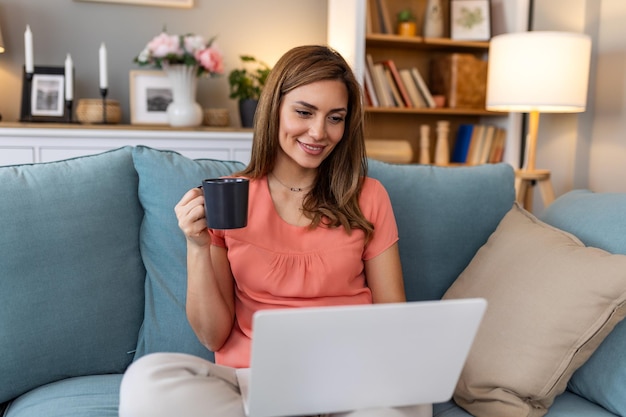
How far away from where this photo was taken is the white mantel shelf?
2.55 m

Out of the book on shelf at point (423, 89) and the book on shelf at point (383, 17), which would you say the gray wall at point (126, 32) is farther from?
the book on shelf at point (423, 89)

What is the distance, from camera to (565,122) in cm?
336

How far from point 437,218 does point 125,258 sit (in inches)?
30.7

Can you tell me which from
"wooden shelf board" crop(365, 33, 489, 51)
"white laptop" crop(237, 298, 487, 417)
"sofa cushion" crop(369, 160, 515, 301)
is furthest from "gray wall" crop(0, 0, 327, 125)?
"white laptop" crop(237, 298, 487, 417)

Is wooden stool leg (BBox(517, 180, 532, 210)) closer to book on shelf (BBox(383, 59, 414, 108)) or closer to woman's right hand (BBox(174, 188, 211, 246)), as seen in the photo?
book on shelf (BBox(383, 59, 414, 108))

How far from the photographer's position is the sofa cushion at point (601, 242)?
121 centimetres

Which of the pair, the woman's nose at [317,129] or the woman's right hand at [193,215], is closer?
the woman's right hand at [193,215]

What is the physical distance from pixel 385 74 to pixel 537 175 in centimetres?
97

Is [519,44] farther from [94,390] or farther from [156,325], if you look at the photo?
[94,390]

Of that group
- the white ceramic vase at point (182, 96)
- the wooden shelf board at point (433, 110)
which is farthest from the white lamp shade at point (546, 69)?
the white ceramic vase at point (182, 96)

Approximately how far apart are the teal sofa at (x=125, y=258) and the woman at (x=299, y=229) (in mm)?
174

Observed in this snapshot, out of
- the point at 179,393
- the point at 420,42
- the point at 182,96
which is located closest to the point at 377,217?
the point at 179,393

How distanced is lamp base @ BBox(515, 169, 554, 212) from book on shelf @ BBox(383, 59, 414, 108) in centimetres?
76

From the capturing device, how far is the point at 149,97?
3006mm
